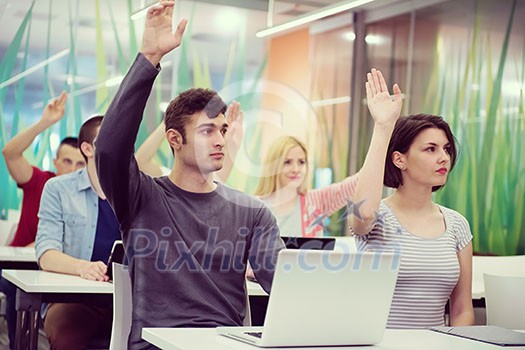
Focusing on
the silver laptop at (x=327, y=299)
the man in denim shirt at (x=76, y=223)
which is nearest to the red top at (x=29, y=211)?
the man in denim shirt at (x=76, y=223)

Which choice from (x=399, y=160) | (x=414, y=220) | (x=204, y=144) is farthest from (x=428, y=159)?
(x=204, y=144)

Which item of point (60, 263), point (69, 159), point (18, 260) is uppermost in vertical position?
point (69, 159)

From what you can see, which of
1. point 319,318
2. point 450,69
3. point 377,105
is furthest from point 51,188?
point 450,69

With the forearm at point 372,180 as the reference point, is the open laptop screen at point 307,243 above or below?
below

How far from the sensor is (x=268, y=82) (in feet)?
24.9

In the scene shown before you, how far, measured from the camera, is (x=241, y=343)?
1.89m

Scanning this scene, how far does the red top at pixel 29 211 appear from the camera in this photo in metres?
4.91

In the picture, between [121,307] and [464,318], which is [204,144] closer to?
[121,307]

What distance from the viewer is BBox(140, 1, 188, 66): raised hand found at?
2143mm

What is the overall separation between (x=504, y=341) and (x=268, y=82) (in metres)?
5.67

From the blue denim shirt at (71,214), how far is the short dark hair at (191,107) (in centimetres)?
128

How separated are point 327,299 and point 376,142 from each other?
807 millimetres

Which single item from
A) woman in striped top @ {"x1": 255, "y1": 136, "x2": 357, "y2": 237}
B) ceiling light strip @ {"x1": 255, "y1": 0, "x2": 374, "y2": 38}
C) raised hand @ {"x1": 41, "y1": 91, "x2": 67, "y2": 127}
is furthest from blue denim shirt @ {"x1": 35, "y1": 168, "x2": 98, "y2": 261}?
ceiling light strip @ {"x1": 255, "y1": 0, "x2": 374, "y2": 38}

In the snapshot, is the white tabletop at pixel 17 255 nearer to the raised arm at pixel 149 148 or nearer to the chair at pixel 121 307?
the raised arm at pixel 149 148
